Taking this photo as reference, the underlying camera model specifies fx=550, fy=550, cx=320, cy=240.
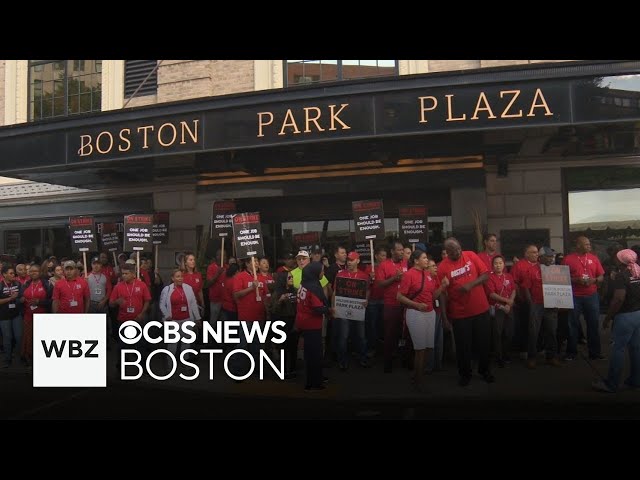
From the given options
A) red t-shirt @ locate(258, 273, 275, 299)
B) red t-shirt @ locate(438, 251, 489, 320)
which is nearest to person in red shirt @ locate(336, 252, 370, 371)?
red t-shirt @ locate(258, 273, 275, 299)

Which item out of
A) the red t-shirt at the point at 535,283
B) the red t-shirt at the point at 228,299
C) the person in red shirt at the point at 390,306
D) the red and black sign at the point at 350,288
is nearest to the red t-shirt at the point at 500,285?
the red t-shirt at the point at 535,283

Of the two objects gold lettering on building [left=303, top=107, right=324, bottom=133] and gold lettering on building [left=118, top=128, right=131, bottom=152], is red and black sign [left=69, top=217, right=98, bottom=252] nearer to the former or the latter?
gold lettering on building [left=118, top=128, right=131, bottom=152]

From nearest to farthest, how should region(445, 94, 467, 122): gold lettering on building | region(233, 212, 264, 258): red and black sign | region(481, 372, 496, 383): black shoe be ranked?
region(481, 372, 496, 383): black shoe, region(445, 94, 467, 122): gold lettering on building, region(233, 212, 264, 258): red and black sign

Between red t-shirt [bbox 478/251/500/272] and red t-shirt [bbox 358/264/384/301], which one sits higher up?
red t-shirt [bbox 478/251/500/272]

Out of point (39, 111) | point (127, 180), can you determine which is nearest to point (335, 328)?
point (127, 180)

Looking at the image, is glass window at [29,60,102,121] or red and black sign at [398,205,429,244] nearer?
red and black sign at [398,205,429,244]

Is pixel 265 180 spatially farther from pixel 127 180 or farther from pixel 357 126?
pixel 357 126

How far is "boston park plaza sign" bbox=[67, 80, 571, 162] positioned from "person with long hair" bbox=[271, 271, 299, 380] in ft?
8.55

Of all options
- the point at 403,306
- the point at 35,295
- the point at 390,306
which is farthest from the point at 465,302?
the point at 35,295

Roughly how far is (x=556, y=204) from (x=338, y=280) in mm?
5749

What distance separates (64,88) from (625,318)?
14863 mm

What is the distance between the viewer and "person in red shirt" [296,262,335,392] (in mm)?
7020

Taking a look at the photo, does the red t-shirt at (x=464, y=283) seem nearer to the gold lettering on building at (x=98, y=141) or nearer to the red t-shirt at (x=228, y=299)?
the red t-shirt at (x=228, y=299)

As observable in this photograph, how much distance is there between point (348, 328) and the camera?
8398 mm
